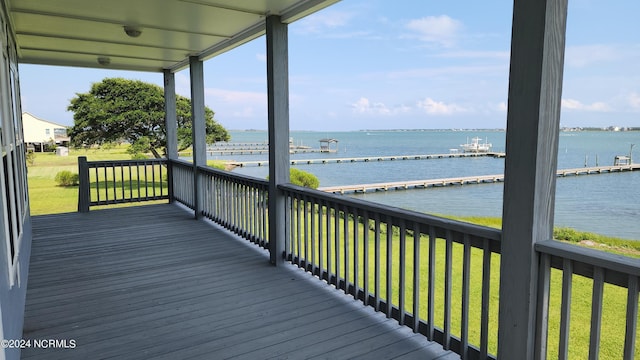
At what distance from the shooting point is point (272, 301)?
3.12 metres

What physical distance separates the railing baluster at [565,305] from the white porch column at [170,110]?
7.10 m

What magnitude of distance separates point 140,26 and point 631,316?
473 cm

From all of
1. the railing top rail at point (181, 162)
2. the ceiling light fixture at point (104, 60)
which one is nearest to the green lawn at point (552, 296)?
the railing top rail at point (181, 162)

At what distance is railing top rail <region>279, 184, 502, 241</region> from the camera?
2010mm

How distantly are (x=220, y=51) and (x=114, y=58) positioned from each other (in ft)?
6.71

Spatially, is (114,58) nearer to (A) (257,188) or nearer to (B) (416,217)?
(A) (257,188)

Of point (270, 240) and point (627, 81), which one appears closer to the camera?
point (270, 240)

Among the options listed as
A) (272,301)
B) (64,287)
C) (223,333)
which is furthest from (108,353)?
(64,287)

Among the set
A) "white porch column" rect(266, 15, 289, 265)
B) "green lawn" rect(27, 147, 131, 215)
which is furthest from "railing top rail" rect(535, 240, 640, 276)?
"green lawn" rect(27, 147, 131, 215)

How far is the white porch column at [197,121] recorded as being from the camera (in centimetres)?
601

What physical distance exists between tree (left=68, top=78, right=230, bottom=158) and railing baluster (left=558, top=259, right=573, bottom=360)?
63.4ft

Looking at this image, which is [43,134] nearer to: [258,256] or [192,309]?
[258,256]

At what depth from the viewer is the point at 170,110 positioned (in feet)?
24.3

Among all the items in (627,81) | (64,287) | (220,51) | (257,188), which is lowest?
(64,287)
